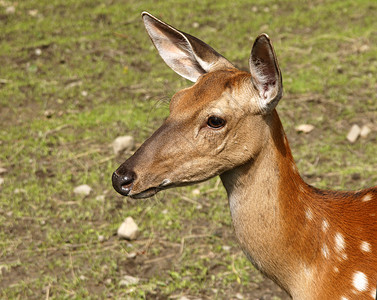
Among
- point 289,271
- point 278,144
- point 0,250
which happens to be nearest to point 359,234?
point 289,271

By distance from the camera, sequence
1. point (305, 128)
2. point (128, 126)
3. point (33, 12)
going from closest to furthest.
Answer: point (305, 128) < point (128, 126) < point (33, 12)

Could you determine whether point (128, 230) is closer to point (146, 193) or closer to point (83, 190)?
point (83, 190)

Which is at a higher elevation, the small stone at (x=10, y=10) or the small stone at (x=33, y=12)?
the small stone at (x=33, y=12)

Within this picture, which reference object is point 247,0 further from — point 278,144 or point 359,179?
point 278,144

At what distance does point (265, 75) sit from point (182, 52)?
0.72 m

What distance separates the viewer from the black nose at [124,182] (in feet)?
9.14

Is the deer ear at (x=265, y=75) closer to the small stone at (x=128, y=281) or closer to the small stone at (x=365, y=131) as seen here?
the small stone at (x=128, y=281)

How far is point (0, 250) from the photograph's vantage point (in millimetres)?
4500

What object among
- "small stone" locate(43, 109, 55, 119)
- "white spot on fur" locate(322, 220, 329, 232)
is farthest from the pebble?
"white spot on fur" locate(322, 220, 329, 232)

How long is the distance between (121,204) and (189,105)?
2.24m

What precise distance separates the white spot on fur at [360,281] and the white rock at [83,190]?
2.81m

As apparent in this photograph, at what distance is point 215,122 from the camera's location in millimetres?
2842

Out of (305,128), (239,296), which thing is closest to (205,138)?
(239,296)

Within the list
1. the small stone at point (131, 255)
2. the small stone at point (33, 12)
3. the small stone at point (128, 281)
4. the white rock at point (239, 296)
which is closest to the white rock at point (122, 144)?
the small stone at point (131, 255)
